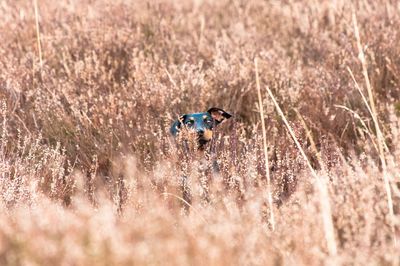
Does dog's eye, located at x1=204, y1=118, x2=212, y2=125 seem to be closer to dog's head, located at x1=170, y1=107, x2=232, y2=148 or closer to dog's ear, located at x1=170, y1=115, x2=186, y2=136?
dog's head, located at x1=170, y1=107, x2=232, y2=148

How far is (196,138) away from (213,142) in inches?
3.8

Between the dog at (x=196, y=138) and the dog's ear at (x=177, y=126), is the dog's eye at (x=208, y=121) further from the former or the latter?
the dog's ear at (x=177, y=126)

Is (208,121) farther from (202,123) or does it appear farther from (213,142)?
(213,142)

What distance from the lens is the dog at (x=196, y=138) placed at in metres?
3.36

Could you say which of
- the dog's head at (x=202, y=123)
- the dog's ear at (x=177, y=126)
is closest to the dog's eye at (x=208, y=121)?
the dog's head at (x=202, y=123)

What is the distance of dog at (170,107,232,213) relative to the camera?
336 cm

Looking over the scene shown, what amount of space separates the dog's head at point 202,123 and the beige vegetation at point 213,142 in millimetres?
79

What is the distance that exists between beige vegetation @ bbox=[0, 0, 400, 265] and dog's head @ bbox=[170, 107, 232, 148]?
3.1 inches

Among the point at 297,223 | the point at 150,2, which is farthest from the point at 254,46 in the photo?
the point at 297,223

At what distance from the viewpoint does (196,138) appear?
369cm

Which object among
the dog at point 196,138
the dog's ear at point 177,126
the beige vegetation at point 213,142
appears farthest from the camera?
the dog's ear at point 177,126

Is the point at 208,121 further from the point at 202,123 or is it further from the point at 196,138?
the point at 196,138

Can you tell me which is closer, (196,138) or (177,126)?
(196,138)

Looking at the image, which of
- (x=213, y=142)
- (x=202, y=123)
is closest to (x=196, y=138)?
(x=213, y=142)
